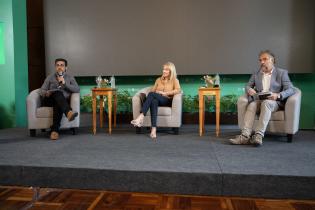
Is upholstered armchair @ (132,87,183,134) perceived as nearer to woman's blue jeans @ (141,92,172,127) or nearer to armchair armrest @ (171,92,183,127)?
armchair armrest @ (171,92,183,127)

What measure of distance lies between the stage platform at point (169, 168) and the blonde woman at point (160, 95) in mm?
575

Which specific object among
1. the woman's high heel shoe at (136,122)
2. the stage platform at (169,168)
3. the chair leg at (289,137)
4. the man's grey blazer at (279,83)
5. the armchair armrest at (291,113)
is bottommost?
the stage platform at (169,168)

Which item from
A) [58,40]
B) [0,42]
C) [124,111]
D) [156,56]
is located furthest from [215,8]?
[0,42]

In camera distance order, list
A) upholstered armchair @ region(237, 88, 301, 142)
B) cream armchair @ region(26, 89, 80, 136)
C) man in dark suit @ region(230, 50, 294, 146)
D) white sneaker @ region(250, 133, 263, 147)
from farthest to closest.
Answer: cream armchair @ region(26, 89, 80, 136), upholstered armchair @ region(237, 88, 301, 142), man in dark suit @ region(230, 50, 294, 146), white sneaker @ region(250, 133, 263, 147)

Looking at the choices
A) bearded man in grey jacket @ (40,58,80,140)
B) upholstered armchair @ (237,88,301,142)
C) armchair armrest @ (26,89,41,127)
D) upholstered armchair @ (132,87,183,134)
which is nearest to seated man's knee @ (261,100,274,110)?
upholstered armchair @ (237,88,301,142)

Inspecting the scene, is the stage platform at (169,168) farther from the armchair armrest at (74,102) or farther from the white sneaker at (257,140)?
the armchair armrest at (74,102)

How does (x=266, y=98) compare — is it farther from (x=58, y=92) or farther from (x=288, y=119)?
(x=58, y=92)

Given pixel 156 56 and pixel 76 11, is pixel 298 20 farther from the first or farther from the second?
pixel 76 11

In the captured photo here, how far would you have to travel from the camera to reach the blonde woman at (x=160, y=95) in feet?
12.0

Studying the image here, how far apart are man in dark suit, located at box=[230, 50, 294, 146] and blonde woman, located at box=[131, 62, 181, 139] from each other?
1.05 m

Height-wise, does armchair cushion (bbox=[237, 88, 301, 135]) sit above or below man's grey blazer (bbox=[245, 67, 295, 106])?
below

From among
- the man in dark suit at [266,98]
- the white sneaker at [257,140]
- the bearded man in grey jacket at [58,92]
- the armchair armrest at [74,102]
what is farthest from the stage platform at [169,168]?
the armchair armrest at [74,102]

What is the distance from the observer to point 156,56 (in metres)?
4.68

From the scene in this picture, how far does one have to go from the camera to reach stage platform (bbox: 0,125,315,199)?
2027 mm
